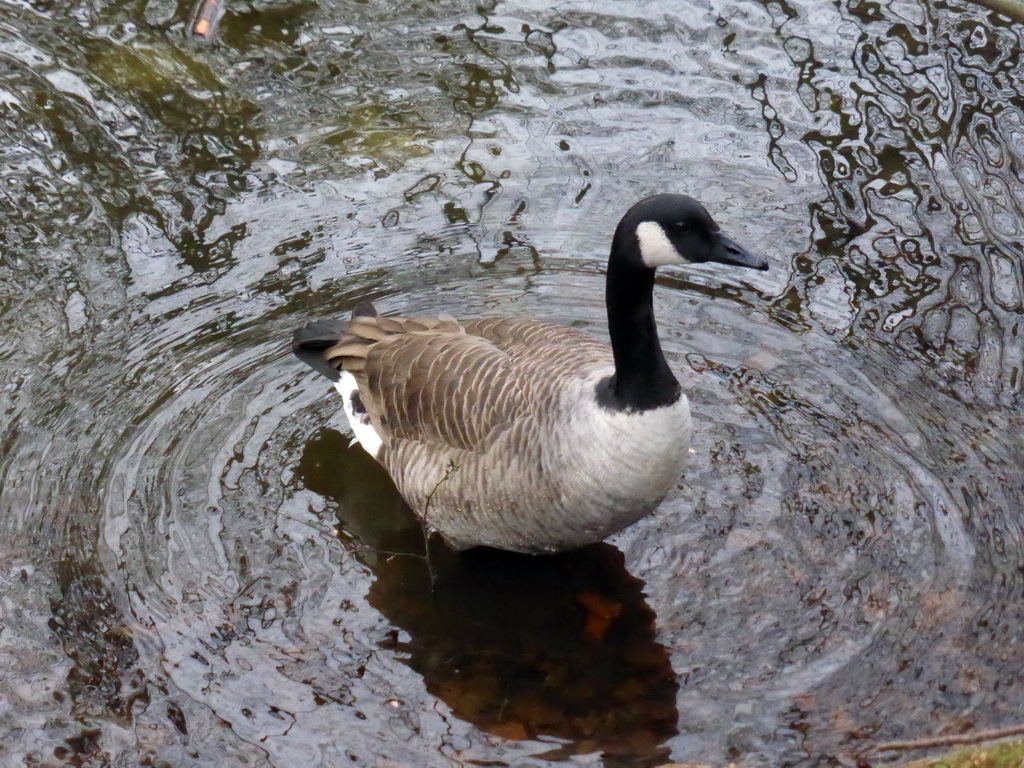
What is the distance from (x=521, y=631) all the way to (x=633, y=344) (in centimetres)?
157

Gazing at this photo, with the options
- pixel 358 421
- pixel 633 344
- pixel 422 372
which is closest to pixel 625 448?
pixel 633 344

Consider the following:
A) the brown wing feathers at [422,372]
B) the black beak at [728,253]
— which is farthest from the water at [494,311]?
the black beak at [728,253]

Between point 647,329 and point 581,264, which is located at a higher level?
point 647,329

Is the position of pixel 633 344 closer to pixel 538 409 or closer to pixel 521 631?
pixel 538 409

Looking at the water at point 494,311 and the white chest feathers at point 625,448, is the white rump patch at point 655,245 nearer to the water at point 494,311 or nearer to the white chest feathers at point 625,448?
the white chest feathers at point 625,448

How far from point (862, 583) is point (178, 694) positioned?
10.5ft

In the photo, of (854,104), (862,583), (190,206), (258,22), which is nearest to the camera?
(862,583)

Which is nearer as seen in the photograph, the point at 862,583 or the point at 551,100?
the point at 862,583

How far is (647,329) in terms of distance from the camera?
209 inches

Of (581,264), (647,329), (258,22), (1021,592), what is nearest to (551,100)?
(581,264)

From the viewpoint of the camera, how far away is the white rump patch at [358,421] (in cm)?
646

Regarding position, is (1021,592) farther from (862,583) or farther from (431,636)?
(431,636)

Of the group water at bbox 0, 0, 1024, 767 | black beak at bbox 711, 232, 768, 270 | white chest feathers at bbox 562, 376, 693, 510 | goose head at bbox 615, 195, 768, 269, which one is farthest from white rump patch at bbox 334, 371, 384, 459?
black beak at bbox 711, 232, 768, 270

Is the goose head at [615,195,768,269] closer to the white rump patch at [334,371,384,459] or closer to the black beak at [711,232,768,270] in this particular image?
the black beak at [711,232,768,270]
